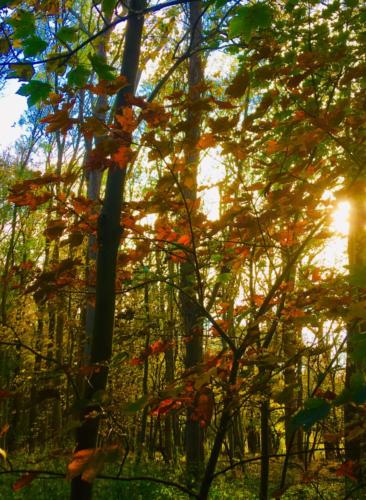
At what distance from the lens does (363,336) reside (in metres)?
0.90

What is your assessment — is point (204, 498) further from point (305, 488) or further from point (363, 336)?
point (305, 488)

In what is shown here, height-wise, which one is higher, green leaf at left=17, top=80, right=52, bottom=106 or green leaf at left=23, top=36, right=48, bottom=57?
green leaf at left=23, top=36, right=48, bottom=57

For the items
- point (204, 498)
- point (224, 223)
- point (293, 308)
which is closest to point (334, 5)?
point (224, 223)

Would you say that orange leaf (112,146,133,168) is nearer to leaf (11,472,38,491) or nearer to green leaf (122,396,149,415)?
green leaf (122,396,149,415)

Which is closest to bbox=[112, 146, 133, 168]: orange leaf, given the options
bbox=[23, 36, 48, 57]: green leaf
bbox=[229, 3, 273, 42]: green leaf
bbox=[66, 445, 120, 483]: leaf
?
bbox=[23, 36, 48, 57]: green leaf

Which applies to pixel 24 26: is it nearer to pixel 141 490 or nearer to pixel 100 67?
pixel 100 67

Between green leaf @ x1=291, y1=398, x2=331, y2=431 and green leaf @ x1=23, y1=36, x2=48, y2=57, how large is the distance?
1222 mm

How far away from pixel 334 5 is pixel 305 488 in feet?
25.0

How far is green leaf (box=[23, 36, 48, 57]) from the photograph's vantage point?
4.19 feet

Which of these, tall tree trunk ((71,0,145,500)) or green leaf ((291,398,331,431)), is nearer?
green leaf ((291,398,331,431))

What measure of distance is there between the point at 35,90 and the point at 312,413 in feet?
3.82

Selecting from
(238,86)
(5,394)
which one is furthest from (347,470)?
(238,86)

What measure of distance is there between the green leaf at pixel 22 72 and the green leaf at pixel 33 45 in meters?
0.09

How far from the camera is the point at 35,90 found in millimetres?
1296
